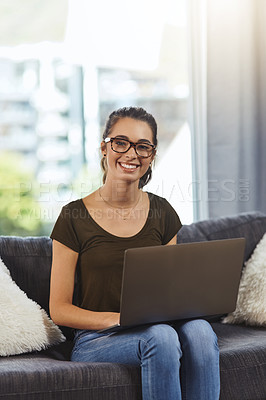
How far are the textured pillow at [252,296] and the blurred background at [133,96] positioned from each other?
768 millimetres

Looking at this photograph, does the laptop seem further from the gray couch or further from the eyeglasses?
the eyeglasses

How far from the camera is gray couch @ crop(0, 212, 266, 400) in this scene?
162 cm

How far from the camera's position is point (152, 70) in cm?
334

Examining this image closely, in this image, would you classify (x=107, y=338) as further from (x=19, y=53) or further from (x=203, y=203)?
(x=19, y=53)

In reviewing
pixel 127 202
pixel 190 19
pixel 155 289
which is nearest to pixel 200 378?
pixel 155 289

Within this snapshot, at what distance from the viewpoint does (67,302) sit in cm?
182

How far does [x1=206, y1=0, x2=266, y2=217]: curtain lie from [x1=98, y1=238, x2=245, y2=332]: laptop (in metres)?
1.35

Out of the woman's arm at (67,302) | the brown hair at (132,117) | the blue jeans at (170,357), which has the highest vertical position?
the brown hair at (132,117)

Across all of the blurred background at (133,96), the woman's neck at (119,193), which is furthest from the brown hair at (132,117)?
the blurred background at (133,96)

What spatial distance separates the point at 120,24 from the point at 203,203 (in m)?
1.18

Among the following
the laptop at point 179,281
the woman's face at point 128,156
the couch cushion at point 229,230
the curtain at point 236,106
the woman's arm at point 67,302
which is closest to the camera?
the laptop at point 179,281

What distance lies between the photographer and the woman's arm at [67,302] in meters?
1.77

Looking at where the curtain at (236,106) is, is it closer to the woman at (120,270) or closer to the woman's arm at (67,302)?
the woman at (120,270)

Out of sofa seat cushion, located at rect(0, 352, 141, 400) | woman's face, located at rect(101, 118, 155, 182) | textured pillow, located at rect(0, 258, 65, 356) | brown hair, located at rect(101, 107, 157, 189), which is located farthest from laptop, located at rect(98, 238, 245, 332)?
brown hair, located at rect(101, 107, 157, 189)
